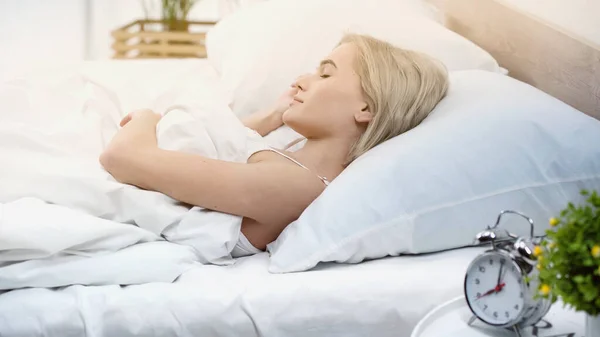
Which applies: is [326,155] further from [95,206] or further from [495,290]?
[495,290]

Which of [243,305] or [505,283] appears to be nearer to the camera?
[505,283]

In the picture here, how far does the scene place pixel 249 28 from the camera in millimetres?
2029

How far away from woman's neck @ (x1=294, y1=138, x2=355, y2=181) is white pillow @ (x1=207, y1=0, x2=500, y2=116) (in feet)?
1.25

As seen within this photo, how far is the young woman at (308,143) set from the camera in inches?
51.6

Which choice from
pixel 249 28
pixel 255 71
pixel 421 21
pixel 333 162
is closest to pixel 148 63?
pixel 249 28

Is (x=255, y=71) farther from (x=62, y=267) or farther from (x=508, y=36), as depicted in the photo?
(x=62, y=267)

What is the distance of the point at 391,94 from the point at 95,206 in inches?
22.2

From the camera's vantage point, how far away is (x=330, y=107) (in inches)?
57.6

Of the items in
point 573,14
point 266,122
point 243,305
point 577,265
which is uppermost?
point 573,14

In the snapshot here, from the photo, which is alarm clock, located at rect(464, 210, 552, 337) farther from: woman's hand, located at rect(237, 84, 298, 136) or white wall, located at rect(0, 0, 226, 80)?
white wall, located at rect(0, 0, 226, 80)

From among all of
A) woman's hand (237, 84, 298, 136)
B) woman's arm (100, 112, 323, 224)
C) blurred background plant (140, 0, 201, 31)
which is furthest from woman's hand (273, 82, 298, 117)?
blurred background plant (140, 0, 201, 31)

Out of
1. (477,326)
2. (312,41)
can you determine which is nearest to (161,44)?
(312,41)

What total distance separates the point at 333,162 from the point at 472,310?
0.55 m

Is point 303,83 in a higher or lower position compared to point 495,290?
higher
